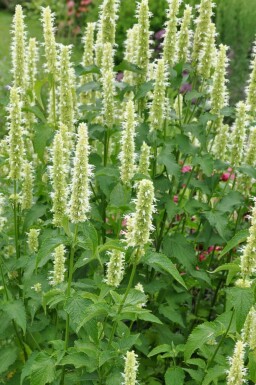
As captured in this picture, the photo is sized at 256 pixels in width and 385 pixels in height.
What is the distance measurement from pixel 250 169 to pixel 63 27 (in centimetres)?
1060

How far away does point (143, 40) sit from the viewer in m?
4.30

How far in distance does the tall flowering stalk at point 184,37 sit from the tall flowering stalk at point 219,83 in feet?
0.81

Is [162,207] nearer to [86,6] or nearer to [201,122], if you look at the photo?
[201,122]

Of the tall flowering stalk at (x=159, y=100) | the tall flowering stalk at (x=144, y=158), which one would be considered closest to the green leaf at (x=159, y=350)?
the tall flowering stalk at (x=144, y=158)

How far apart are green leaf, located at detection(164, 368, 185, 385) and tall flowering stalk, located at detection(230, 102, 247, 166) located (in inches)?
61.0

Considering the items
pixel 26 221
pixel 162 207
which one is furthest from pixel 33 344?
pixel 162 207

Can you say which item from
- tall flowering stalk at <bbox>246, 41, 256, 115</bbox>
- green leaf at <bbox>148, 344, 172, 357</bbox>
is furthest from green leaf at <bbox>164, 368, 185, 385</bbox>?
tall flowering stalk at <bbox>246, 41, 256, 115</bbox>

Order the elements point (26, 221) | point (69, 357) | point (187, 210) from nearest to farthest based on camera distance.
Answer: point (69, 357), point (26, 221), point (187, 210)

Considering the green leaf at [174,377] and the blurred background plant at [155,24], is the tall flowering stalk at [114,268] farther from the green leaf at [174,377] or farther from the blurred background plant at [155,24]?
the blurred background plant at [155,24]

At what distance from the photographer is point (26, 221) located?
3947mm

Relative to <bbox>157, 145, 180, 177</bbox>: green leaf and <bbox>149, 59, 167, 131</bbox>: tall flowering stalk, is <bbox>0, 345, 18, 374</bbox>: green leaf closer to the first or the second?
<bbox>157, 145, 180, 177</bbox>: green leaf

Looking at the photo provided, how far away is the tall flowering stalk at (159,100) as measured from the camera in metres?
3.96

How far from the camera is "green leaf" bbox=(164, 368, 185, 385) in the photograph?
11.3 feet

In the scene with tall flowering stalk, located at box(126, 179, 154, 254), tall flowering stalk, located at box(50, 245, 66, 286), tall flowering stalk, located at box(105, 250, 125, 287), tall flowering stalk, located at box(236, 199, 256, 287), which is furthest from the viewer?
tall flowering stalk, located at box(50, 245, 66, 286)
